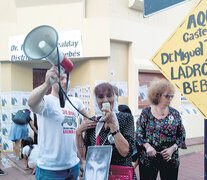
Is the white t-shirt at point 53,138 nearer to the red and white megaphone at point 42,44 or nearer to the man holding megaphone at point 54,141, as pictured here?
the man holding megaphone at point 54,141

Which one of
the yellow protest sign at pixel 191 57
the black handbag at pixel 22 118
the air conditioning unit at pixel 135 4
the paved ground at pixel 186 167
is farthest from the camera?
the air conditioning unit at pixel 135 4

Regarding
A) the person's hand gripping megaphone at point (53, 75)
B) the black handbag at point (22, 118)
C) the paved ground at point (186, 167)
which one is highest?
the person's hand gripping megaphone at point (53, 75)

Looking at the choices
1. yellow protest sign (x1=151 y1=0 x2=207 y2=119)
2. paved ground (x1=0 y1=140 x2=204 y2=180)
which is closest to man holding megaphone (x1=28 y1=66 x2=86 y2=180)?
yellow protest sign (x1=151 y1=0 x2=207 y2=119)

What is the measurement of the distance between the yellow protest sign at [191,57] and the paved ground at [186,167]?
3309 mm

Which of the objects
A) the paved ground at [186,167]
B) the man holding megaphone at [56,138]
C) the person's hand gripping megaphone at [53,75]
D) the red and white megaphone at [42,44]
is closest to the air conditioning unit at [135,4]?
the paved ground at [186,167]

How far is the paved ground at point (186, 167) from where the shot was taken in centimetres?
448

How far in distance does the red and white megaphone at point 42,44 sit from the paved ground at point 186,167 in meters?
3.61

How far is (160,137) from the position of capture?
2.28 metres

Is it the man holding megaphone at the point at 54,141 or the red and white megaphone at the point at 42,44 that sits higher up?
the red and white megaphone at the point at 42,44

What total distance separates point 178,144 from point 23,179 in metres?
3.46

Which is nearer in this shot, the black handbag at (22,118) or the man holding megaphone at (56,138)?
the man holding megaphone at (56,138)

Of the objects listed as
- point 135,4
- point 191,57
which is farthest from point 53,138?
point 135,4

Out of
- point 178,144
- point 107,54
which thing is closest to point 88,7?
point 107,54

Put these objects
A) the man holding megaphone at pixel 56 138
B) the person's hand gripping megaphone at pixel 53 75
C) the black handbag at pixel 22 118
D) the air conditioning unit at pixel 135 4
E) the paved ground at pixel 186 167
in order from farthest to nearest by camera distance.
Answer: the air conditioning unit at pixel 135 4, the black handbag at pixel 22 118, the paved ground at pixel 186 167, the man holding megaphone at pixel 56 138, the person's hand gripping megaphone at pixel 53 75
